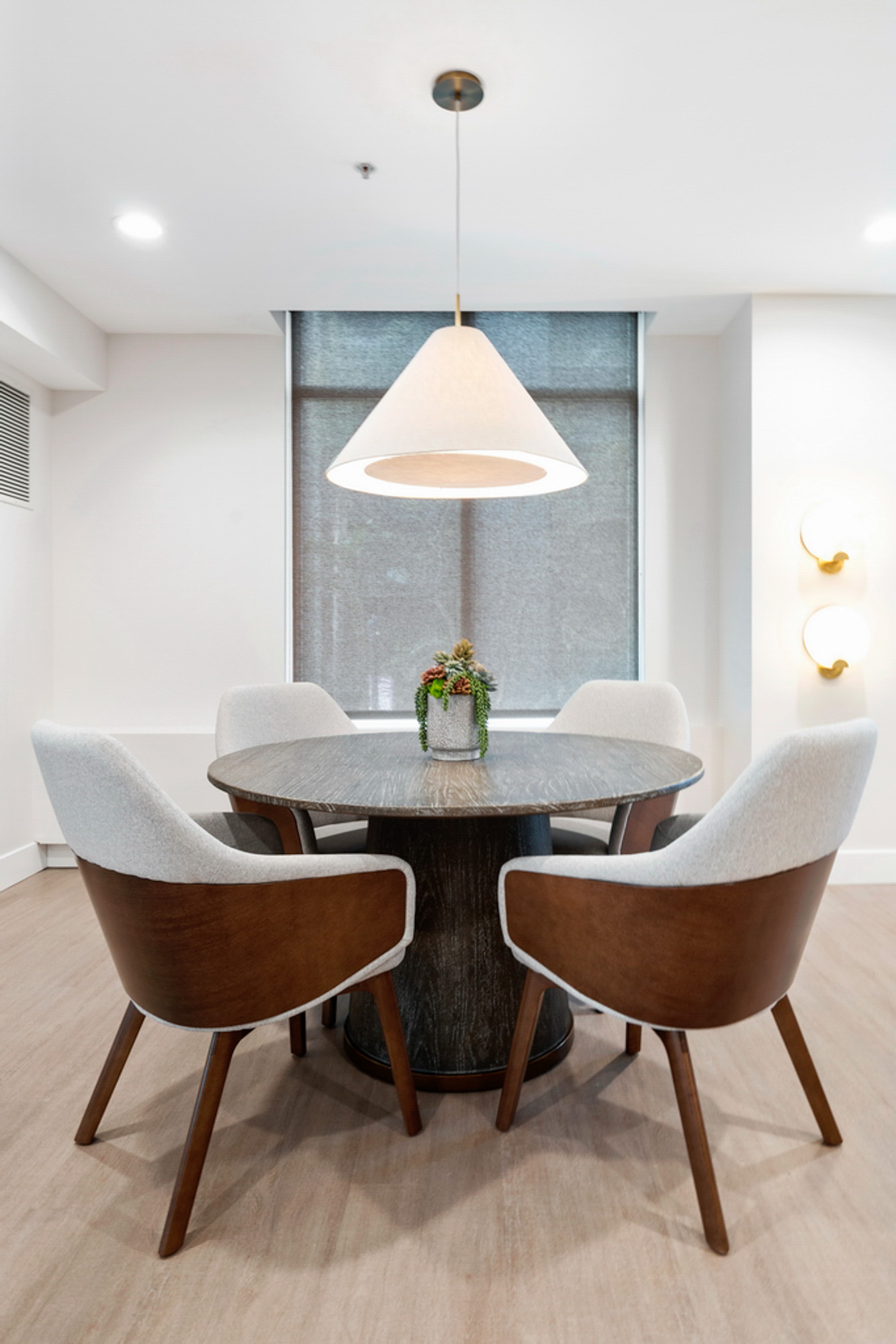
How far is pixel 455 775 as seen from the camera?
5.89 ft

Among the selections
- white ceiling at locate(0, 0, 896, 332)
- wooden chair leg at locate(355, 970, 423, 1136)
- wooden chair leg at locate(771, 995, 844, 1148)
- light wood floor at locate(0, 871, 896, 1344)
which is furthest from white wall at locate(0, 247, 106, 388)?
wooden chair leg at locate(771, 995, 844, 1148)

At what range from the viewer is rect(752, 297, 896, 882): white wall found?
3.46 metres

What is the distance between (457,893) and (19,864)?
8.38ft

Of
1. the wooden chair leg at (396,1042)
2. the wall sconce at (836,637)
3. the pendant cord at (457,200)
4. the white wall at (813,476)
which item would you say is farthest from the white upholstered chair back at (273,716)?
the wall sconce at (836,637)

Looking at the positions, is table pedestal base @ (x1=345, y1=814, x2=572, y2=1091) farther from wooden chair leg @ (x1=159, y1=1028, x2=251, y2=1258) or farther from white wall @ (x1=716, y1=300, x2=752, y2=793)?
white wall @ (x1=716, y1=300, x2=752, y2=793)

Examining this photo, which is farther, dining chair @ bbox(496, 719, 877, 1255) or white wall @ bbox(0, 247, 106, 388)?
white wall @ bbox(0, 247, 106, 388)

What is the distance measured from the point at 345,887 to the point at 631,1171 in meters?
0.78

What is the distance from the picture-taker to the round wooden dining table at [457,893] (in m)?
1.74

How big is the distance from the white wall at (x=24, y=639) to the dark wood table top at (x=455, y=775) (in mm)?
1801

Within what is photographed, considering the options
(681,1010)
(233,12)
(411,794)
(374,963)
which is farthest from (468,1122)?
(233,12)

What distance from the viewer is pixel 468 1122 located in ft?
5.64

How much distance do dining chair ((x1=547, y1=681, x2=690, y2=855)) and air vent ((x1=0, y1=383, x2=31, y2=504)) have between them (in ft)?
8.17

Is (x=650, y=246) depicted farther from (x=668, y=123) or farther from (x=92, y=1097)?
(x=92, y=1097)

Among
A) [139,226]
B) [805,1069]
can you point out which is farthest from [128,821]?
[139,226]
